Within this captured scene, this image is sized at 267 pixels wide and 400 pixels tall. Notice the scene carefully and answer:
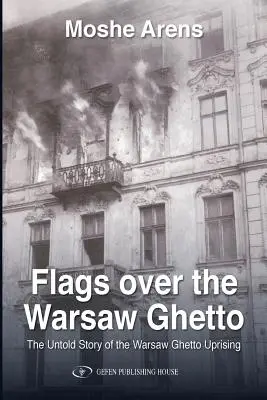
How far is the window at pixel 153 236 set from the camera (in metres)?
8.84

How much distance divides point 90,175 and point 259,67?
3325 mm

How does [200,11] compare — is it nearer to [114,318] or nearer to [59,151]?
[59,151]

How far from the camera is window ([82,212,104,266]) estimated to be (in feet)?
29.6

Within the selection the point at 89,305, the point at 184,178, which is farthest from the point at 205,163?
the point at 89,305

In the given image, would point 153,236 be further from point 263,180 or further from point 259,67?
point 259,67

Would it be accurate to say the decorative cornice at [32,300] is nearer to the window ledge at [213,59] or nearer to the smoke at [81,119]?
the smoke at [81,119]

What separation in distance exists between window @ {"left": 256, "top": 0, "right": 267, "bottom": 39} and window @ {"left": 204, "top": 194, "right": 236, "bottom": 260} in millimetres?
2691

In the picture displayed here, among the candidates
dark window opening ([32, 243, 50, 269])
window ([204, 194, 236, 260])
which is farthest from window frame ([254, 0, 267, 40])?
dark window opening ([32, 243, 50, 269])

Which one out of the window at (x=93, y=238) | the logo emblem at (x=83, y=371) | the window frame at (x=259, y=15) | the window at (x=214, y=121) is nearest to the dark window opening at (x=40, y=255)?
the window at (x=93, y=238)

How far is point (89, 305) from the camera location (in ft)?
26.9

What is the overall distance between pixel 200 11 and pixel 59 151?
11.0 feet

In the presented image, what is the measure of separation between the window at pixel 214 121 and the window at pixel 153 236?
1.36 m

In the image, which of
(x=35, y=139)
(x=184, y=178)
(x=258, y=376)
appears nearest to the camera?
(x=258, y=376)

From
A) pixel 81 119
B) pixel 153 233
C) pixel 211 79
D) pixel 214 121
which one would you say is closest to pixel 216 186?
pixel 214 121
